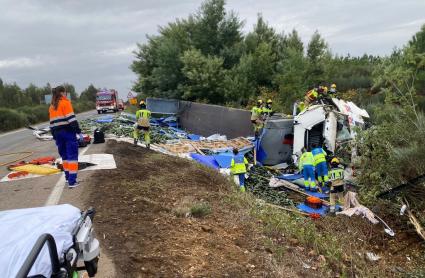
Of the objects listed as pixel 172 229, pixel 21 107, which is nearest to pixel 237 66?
pixel 172 229

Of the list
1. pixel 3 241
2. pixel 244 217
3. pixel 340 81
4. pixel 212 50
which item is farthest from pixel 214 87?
pixel 3 241

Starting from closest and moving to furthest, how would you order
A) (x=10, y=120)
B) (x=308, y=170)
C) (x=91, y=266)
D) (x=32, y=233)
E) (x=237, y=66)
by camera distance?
(x=32, y=233)
(x=91, y=266)
(x=308, y=170)
(x=237, y=66)
(x=10, y=120)

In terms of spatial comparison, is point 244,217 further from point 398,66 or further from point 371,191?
point 398,66

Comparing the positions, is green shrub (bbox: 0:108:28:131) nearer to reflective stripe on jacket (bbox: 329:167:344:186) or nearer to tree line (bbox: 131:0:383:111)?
tree line (bbox: 131:0:383:111)

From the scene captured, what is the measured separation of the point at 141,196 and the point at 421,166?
571cm

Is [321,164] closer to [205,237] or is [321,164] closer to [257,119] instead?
[205,237]

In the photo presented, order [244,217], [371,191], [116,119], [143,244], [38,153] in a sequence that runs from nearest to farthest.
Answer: [143,244] < [244,217] < [371,191] < [38,153] < [116,119]

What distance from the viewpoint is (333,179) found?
30.5 feet

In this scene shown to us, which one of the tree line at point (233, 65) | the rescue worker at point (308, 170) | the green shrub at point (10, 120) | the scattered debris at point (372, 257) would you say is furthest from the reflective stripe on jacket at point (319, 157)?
the green shrub at point (10, 120)

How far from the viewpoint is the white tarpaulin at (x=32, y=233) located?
2451 millimetres

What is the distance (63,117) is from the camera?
747cm

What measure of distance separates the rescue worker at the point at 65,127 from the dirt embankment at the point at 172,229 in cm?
55

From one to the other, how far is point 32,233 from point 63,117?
4.96 m

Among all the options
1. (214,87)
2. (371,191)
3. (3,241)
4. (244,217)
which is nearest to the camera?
(3,241)
